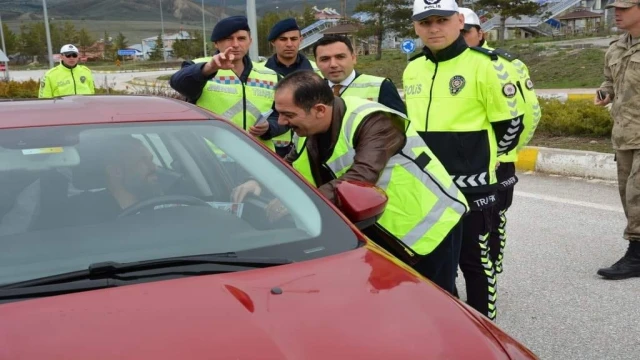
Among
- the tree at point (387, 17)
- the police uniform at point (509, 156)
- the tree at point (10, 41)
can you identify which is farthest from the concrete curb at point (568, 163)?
the tree at point (10, 41)

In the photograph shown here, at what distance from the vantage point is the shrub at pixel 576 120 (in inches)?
357

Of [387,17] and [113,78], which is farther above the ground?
[387,17]

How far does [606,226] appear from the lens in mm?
5629

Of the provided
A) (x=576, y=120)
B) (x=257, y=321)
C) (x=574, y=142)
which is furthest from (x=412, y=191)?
(x=576, y=120)

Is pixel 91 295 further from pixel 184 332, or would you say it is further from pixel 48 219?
pixel 48 219

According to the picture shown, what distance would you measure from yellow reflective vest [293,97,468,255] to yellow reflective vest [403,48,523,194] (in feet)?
1.63

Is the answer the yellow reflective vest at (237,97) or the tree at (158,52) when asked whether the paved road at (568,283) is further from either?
the tree at (158,52)

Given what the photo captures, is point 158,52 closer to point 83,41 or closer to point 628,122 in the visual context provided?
point 83,41

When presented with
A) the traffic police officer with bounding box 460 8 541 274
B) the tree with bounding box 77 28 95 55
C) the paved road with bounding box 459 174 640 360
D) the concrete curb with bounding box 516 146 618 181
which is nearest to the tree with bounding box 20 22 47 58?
the tree with bounding box 77 28 95 55

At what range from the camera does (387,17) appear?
1679 inches

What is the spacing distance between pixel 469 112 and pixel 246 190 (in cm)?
133

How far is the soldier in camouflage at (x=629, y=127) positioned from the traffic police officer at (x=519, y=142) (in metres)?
0.81

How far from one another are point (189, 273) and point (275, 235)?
0.39m

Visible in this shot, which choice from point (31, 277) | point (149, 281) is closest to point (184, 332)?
point (149, 281)
